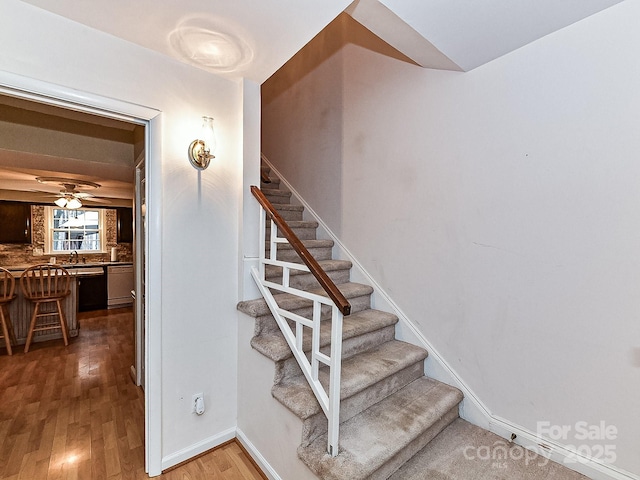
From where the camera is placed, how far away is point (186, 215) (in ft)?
5.81

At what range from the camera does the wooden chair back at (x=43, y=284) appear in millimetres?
3430

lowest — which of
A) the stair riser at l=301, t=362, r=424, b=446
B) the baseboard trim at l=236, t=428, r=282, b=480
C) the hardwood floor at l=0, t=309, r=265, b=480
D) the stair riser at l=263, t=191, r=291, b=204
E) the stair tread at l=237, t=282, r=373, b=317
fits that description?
the hardwood floor at l=0, t=309, r=265, b=480

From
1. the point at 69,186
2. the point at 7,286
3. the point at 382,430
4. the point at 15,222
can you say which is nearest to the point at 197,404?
the point at 382,430

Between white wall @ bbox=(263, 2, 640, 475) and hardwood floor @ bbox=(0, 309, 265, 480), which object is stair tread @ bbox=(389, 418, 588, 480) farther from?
hardwood floor @ bbox=(0, 309, 265, 480)

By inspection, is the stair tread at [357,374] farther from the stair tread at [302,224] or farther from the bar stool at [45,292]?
the bar stool at [45,292]

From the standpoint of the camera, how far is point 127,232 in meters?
6.15

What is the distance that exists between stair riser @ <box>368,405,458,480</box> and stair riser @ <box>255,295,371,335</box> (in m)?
0.91

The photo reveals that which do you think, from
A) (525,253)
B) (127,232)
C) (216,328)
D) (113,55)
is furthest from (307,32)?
(127,232)

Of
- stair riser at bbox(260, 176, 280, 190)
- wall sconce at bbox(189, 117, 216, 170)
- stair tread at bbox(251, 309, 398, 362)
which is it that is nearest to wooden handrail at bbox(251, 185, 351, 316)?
wall sconce at bbox(189, 117, 216, 170)

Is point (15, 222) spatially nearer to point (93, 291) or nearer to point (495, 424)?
point (93, 291)

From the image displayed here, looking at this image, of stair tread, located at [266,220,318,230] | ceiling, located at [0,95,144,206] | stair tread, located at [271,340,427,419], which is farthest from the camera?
stair tread, located at [266,220,318,230]

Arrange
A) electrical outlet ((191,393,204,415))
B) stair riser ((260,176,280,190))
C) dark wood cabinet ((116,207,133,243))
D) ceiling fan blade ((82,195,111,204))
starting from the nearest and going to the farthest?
1. electrical outlet ((191,393,204,415))
2. stair riser ((260,176,280,190))
3. ceiling fan blade ((82,195,111,204))
4. dark wood cabinet ((116,207,133,243))

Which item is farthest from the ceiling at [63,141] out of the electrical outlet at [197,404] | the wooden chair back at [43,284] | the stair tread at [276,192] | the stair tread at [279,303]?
the electrical outlet at [197,404]

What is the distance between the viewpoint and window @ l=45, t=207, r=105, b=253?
222 inches
